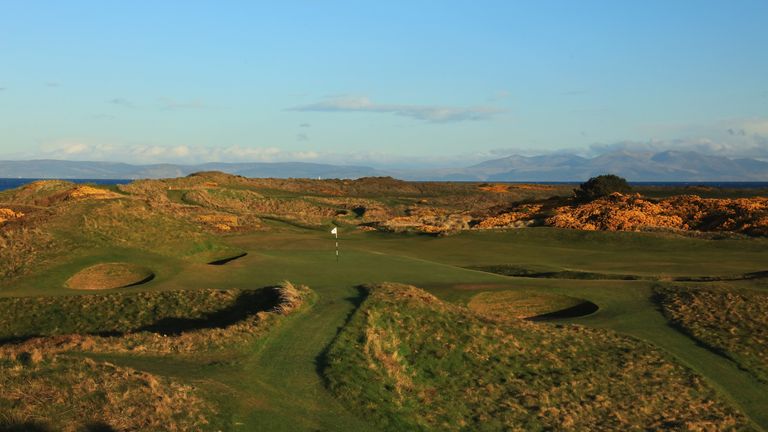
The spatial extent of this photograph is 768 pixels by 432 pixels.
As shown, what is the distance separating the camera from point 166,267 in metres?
32.6

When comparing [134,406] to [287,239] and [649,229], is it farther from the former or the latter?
[649,229]

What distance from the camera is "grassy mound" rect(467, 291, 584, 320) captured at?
30.4 meters

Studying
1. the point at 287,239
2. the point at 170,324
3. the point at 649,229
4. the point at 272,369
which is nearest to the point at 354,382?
the point at 272,369

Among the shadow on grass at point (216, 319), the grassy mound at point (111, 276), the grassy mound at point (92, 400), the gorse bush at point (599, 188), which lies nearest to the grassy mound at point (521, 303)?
the shadow on grass at point (216, 319)

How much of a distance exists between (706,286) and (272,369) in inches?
861

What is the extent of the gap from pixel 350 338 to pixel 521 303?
12176 mm

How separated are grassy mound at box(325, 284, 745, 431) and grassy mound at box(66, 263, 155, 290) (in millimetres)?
12467

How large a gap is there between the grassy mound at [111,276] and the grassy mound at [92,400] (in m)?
15.4

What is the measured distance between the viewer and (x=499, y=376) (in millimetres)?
20750

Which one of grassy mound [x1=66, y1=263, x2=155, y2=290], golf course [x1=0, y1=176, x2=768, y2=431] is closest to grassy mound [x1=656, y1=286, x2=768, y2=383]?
golf course [x1=0, y1=176, x2=768, y2=431]

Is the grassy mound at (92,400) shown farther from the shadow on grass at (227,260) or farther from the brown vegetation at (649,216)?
the brown vegetation at (649,216)

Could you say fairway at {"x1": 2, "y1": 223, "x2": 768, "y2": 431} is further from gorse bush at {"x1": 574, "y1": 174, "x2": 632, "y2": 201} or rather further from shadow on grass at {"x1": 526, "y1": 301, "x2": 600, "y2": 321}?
gorse bush at {"x1": 574, "y1": 174, "x2": 632, "y2": 201}

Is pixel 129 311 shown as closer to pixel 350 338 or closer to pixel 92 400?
pixel 350 338

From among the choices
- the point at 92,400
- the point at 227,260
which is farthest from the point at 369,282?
the point at 92,400
